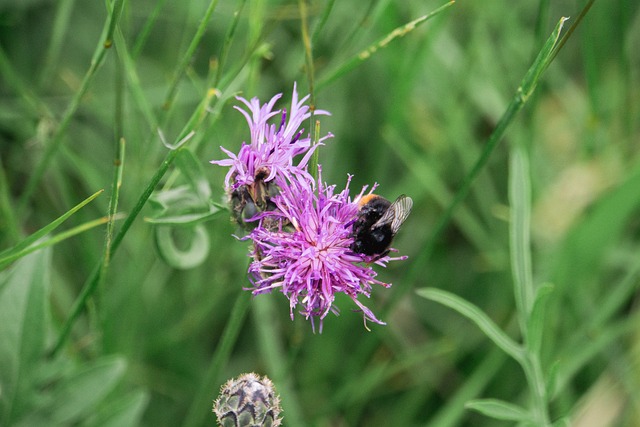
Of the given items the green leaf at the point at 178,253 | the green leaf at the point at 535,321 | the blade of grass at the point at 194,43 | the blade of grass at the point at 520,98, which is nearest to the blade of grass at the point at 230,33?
the blade of grass at the point at 194,43

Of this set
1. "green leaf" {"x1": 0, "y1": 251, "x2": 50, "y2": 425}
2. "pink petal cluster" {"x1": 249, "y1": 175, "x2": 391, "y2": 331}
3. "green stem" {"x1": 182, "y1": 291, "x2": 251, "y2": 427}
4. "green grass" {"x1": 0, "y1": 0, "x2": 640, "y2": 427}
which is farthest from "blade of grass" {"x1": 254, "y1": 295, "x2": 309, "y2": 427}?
"pink petal cluster" {"x1": 249, "y1": 175, "x2": 391, "y2": 331}

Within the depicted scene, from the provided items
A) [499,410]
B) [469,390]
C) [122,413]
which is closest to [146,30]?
[122,413]

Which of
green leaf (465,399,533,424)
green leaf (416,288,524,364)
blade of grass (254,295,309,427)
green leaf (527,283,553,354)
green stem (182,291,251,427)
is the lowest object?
green leaf (465,399,533,424)

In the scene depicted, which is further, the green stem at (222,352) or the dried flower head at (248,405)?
the green stem at (222,352)

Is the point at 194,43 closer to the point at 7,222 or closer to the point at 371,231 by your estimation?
the point at 371,231

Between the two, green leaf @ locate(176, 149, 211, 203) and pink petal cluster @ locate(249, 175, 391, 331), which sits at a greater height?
green leaf @ locate(176, 149, 211, 203)

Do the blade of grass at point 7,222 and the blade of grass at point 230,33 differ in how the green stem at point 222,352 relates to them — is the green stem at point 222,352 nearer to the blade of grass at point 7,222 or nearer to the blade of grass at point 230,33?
the blade of grass at point 230,33

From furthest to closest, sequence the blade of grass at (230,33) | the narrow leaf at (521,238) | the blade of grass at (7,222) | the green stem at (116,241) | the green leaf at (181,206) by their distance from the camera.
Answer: the blade of grass at (7,222)
the narrow leaf at (521,238)
the blade of grass at (230,33)
the green leaf at (181,206)
the green stem at (116,241)

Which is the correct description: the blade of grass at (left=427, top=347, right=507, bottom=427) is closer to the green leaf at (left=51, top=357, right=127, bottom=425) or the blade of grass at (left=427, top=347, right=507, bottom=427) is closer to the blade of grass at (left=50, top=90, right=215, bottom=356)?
the green leaf at (left=51, top=357, right=127, bottom=425)
